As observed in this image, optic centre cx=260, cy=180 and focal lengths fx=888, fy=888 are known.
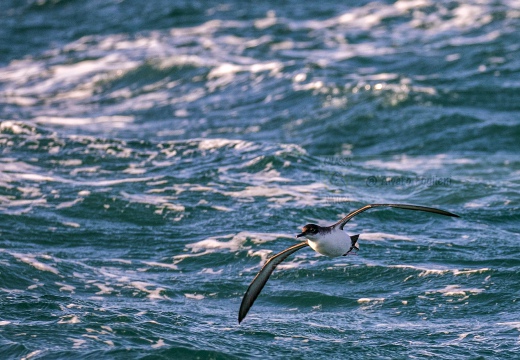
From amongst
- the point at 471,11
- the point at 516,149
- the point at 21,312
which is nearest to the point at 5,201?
the point at 21,312

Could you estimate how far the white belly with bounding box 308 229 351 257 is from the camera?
8.46 m

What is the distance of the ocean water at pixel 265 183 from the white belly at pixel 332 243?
5.71ft

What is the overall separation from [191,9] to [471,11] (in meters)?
10.4

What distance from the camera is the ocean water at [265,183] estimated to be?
1067cm

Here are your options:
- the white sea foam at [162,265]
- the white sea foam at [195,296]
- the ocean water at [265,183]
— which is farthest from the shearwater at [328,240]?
the white sea foam at [162,265]

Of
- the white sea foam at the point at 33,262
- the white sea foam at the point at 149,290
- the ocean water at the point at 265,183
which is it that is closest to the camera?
the ocean water at the point at 265,183

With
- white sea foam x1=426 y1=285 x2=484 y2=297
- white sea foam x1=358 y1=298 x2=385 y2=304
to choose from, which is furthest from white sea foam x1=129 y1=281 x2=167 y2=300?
white sea foam x1=426 y1=285 x2=484 y2=297

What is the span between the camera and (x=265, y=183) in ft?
53.1

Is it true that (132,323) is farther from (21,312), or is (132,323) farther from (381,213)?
(381,213)

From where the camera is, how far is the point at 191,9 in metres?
32.7

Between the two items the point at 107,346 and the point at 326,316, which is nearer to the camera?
the point at 107,346

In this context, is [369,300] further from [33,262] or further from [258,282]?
[33,262]

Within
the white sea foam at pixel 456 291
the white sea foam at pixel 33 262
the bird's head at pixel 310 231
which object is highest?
the bird's head at pixel 310 231

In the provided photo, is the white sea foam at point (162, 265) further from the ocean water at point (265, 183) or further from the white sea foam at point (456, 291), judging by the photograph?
the white sea foam at point (456, 291)
